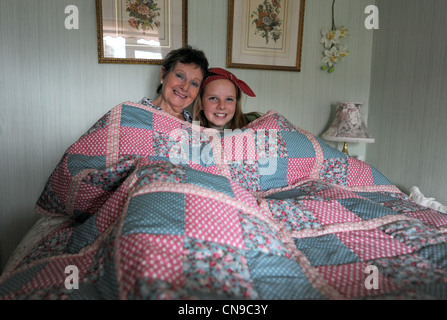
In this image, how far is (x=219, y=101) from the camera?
1.88 meters

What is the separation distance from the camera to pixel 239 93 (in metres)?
1.97

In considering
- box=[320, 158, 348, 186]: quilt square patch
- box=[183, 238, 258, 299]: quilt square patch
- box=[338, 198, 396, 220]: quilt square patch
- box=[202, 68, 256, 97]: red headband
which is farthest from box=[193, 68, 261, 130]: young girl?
box=[183, 238, 258, 299]: quilt square patch

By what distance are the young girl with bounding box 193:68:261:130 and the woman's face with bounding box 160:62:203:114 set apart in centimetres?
9

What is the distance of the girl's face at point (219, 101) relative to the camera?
1.88 meters

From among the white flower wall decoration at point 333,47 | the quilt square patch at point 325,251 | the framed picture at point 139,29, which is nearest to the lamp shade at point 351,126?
the white flower wall decoration at point 333,47

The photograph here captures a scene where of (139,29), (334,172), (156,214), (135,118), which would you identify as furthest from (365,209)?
(139,29)

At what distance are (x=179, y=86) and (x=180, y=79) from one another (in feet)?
0.16

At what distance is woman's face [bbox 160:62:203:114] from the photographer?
5.92ft

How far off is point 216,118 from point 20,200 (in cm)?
131

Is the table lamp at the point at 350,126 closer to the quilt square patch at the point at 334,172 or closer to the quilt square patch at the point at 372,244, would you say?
the quilt square patch at the point at 334,172

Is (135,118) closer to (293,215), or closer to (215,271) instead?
(293,215)

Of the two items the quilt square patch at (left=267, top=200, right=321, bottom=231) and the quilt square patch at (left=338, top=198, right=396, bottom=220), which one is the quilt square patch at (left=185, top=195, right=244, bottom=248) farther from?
the quilt square patch at (left=338, top=198, right=396, bottom=220)
